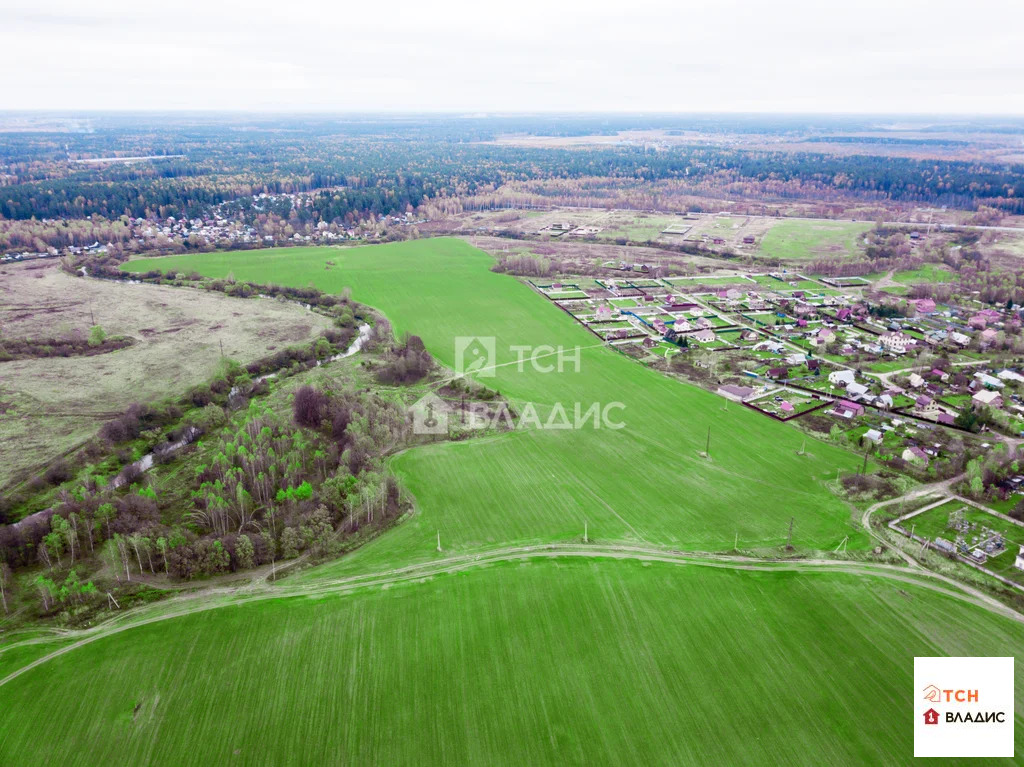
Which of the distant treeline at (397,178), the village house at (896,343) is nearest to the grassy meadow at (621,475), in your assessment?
the village house at (896,343)

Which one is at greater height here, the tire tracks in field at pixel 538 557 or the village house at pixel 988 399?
the village house at pixel 988 399

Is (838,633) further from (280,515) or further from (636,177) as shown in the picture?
(636,177)

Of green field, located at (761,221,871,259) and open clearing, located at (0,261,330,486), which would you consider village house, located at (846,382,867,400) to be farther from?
green field, located at (761,221,871,259)

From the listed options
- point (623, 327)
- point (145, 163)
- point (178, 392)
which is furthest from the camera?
point (145, 163)

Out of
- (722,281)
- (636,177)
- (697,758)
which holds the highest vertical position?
(636,177)

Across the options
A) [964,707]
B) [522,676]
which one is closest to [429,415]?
[522,676]

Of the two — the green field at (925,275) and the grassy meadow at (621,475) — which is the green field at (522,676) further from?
the green field at (925,275)

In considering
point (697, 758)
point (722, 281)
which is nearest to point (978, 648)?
point (697, 758)
